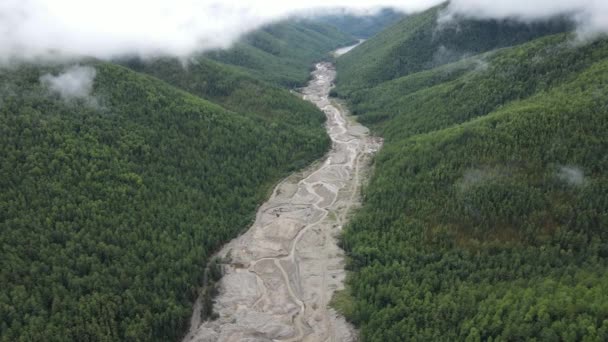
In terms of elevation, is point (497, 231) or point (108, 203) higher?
point (108, 203)

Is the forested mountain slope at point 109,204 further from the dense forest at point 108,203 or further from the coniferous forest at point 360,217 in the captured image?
the coniferous forest at point 360,217

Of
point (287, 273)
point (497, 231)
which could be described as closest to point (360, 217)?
point (287, 273)

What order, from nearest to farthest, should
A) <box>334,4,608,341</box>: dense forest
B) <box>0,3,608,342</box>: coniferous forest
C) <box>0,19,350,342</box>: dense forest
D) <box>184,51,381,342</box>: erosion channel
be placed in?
<box>334,4,608,341</box>: dense forest → <box>0,3,608,342</box>: coniferous forest → <box>0,19,350,342</box>: dense forest → <box>184,51,381,342</box>: erosion channel

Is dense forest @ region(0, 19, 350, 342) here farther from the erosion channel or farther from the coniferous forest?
the erosion channel

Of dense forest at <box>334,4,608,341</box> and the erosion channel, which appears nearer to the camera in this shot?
dense forest at <box>334,4,608,341</box>

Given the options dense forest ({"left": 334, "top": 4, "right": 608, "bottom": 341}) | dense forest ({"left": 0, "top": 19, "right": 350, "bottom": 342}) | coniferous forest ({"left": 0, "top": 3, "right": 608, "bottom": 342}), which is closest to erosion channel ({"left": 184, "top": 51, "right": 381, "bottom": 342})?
coniferous forest ({"left": 0, "top": 3, "right": 608, "bottom": 342})

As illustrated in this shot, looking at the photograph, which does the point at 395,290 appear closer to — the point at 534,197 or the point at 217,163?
the point at 534,197

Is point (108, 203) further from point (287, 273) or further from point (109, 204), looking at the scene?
point (287, 273)
